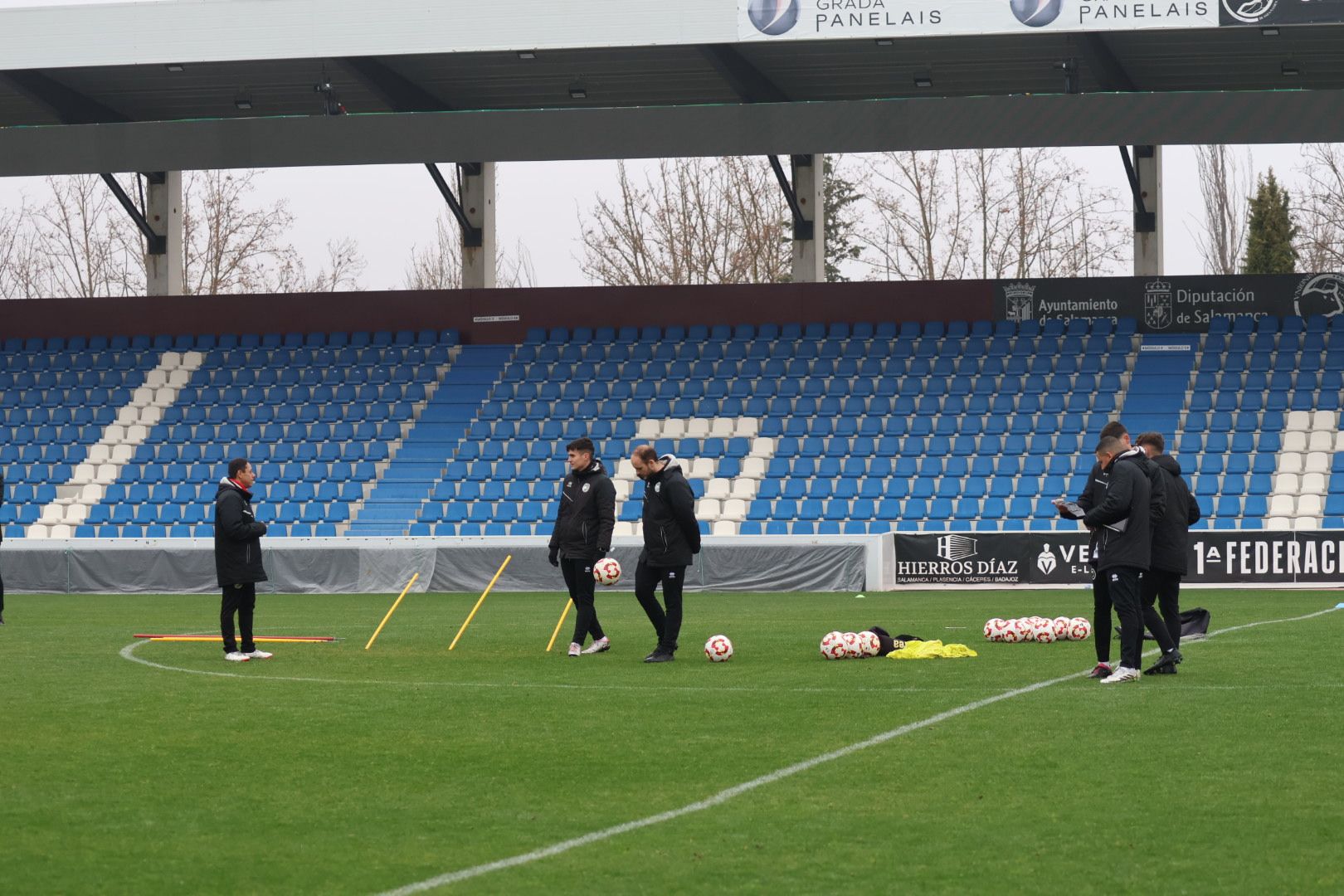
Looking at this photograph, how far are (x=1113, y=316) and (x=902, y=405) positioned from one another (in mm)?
5354

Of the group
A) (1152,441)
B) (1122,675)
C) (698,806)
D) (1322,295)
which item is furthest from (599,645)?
(1322,295)

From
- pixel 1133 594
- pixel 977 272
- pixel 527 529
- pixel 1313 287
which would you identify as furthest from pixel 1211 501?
pixel 977 272

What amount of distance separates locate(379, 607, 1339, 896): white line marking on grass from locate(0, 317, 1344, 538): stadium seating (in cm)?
1918

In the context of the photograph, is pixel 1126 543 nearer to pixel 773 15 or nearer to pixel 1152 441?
pixel 1152 441

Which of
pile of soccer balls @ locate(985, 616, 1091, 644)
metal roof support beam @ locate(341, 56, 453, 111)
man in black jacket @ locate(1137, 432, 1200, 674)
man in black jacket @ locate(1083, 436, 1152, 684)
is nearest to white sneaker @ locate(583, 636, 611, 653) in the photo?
pile of soccer balls @ locate(985, 616, 1091, 644)

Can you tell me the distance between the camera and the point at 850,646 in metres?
14.8

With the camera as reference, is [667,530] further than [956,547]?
No

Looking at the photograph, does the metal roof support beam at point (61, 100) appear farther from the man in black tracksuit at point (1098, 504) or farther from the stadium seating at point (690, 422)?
the man in black tracksuit at point (1098, 504)

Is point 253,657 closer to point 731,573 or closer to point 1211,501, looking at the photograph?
point 731,573

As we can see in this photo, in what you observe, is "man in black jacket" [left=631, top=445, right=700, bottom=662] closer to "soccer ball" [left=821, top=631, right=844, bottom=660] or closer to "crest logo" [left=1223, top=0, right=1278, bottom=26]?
"soccer ball" [left=821, top=631, right=844, bottom=660]

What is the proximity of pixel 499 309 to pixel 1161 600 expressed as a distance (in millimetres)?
26908

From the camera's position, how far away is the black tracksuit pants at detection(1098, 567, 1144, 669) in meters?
12.1

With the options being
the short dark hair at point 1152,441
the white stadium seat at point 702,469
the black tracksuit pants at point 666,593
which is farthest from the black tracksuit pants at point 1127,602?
the white stadium seat at point 702,469

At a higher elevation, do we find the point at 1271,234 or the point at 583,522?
the point at 1271,234
